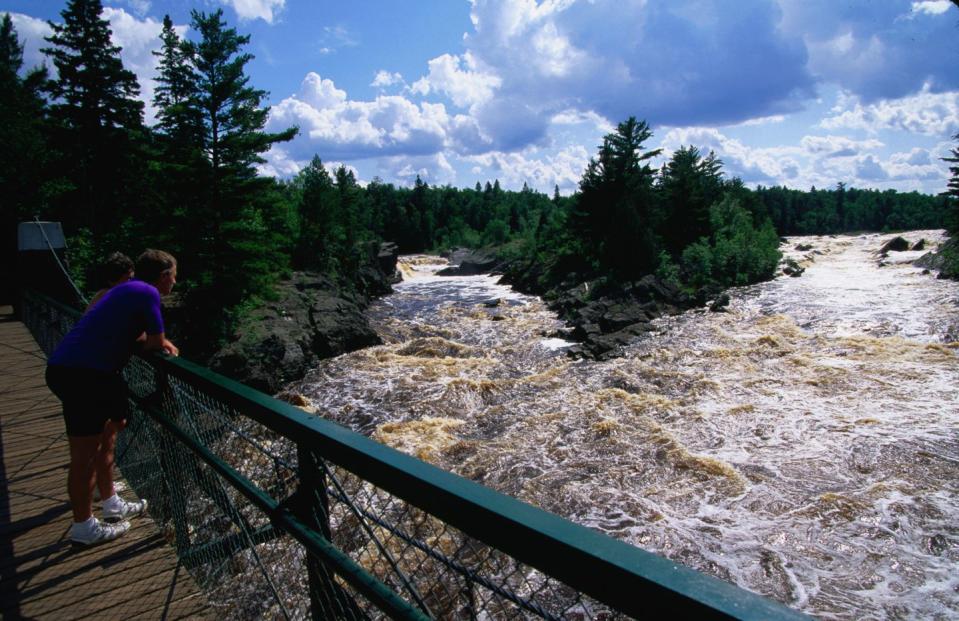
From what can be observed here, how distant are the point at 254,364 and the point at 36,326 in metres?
6.96

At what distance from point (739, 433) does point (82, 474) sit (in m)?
11.4

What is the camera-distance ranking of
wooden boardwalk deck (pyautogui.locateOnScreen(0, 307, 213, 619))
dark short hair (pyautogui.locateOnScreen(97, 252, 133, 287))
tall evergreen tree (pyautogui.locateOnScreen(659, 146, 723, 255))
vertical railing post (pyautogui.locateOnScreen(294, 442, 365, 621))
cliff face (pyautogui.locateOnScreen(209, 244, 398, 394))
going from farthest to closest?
tall evergreen tree (pyautogui.locateOnScreen(659, 146, 723, 255)), cliff face (pyautogui.locateOnScreen(209, 244, 398, 394)), dark short hair (pyautogui.locateOnScreen(97, 252, 133, 287)), wooden boardwalk deck (pyautogui.locateOnScreen(0, 307, 213, 619)), vertical railing post (pyautogui.locateOnScreen(294, 442, 365, 621))

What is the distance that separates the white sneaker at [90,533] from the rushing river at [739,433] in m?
Answer: 6.37

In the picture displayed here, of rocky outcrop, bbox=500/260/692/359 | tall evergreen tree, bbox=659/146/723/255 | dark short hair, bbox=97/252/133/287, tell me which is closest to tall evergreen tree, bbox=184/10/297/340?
rocky outcrop, bbox=500/260/692/359

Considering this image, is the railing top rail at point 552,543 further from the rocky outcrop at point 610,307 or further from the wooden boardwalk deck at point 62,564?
the rocky outcrop at point 610,307

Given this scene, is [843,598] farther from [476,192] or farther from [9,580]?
[476,192]

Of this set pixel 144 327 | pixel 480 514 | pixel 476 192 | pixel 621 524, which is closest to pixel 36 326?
pixel 144 327

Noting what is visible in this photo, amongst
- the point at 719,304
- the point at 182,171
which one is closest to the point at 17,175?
the point at 182,171

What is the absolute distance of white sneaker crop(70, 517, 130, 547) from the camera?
3738mm

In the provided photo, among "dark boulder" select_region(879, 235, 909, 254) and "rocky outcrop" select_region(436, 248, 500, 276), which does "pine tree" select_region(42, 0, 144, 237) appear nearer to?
"rocky outcrop" select_region(436, 248, 500, 276)

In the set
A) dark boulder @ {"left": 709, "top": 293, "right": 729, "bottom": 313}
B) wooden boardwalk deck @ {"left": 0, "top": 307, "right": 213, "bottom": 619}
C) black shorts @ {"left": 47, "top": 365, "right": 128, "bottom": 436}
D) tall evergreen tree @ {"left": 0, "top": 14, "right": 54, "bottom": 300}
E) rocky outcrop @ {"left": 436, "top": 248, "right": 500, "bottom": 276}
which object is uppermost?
tall evergreen tree @ {"left": 0, "top": 14, "right": 54, "bottom": 300}

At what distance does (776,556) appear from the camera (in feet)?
24.0

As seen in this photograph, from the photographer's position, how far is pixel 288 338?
19656mm

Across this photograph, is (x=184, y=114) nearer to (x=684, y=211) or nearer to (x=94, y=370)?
(x=94, y=370)
